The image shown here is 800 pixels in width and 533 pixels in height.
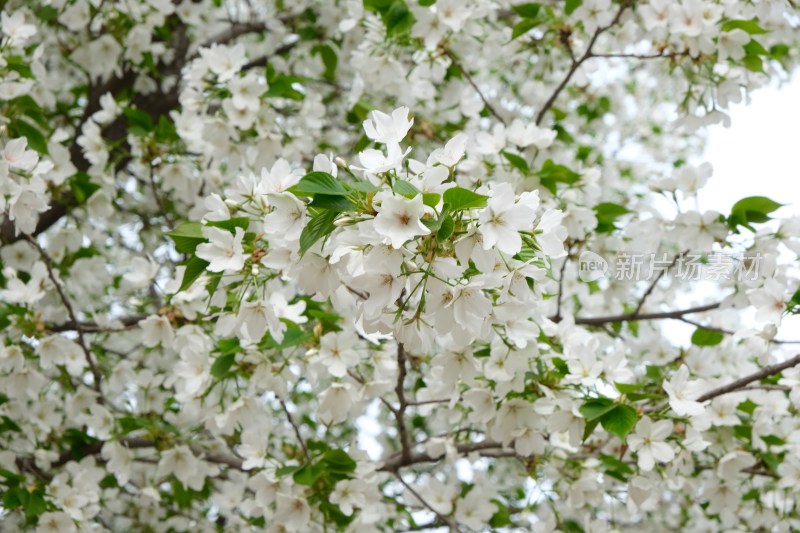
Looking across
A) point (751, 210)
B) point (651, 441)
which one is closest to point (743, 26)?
point (751, 210)

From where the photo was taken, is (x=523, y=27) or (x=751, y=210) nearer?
(x=751, y=210)

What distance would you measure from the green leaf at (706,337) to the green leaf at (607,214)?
0.53 meters

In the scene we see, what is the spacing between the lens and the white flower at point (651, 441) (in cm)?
244

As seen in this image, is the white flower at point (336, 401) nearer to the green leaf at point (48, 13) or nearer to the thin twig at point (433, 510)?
the thin twig at point (433, 510)

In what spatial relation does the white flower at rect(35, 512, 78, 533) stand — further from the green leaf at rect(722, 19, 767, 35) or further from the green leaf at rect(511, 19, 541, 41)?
the green leaf at rect(722, 19, 767, 35)

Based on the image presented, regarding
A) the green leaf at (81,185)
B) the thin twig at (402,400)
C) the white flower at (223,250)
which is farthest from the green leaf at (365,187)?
the green leaf at (81,185)

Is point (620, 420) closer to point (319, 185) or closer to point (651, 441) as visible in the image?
point (651, 441)

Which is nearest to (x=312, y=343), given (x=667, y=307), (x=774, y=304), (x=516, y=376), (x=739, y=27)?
(x=516, y=376)

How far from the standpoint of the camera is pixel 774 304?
2461 mm

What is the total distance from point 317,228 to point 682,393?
1.23 m

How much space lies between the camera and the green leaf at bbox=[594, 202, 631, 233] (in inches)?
133

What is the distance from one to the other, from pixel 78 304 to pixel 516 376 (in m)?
2.52

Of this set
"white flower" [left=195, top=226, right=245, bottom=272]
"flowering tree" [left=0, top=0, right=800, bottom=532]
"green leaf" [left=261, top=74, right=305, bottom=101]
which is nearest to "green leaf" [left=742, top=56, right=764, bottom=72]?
"flowering tree" [left=0, top=0, right=800, bottom=532]

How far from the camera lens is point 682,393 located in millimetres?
2439
